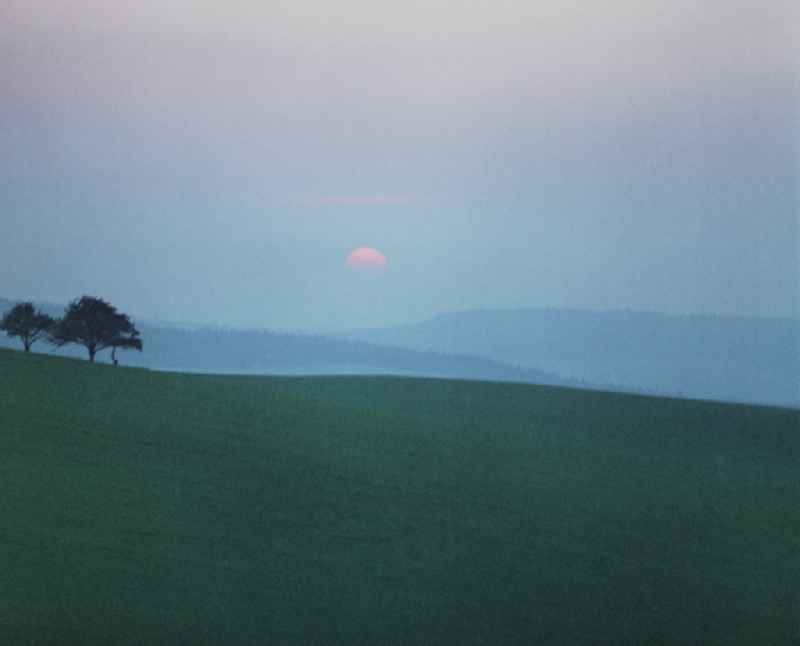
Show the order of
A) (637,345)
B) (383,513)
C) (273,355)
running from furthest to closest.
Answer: (637,345) → (273,355) → (383,513)

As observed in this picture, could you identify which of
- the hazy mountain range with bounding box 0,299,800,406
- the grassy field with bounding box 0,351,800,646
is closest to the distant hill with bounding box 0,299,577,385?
the hazy mountain range with bounding box 0,299,800,406

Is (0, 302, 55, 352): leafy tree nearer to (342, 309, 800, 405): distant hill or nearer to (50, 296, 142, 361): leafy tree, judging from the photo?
(50, 296, 142, 361): leafy tree

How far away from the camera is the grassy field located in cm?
437

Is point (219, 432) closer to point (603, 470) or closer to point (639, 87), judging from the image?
point (603, 470)

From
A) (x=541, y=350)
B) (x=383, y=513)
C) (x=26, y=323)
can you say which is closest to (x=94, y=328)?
(x=26, y=323)

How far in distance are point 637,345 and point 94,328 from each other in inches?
120

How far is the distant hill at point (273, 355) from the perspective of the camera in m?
5.45

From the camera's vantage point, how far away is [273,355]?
5488 mm

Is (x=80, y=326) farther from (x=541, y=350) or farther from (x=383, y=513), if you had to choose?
(x=541, y=350)

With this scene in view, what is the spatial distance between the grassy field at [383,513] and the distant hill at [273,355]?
8.5 inches

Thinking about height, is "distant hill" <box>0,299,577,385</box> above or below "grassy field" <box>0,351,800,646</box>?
above

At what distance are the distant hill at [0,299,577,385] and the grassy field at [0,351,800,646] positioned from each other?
0.22m

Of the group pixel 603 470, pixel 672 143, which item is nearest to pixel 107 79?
pixel 672 143

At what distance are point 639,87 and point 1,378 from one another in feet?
13.4
